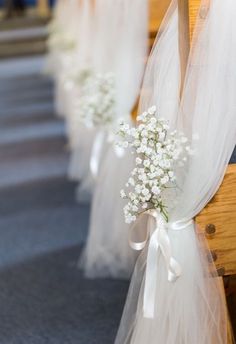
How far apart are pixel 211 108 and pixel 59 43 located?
398 cm

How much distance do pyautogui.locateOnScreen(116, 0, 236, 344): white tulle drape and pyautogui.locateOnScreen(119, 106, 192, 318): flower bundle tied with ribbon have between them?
0.10 feet

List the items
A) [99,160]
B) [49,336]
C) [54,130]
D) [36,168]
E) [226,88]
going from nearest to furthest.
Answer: [226,88] < [49,336] < [99,160] < [36,168] < [54,130]

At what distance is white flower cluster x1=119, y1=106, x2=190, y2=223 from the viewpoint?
1819 mm

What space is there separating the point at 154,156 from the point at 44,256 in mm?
1566

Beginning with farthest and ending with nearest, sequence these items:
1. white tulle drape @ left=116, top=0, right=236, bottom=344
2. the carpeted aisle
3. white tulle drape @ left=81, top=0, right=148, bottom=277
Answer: white tulle drape @ left=81, top=0, right=148, bottom=277 → the carpeted aisle → white tulle drape @ left=116, top=0, right=236, bottom=344

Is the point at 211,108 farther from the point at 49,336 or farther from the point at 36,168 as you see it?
the point at 36,168

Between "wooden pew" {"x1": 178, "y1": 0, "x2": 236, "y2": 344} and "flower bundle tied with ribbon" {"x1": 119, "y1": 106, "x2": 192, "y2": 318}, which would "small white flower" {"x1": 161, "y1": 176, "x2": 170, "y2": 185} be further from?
"wooden pew" {"x1": 178, "y1": 0, "x2": 236, "y2": 344}

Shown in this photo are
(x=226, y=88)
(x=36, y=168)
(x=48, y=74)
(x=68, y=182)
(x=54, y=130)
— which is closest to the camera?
(x=226, y=88)

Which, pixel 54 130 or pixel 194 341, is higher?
pixel 194 341

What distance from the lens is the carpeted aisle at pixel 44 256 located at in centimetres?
252

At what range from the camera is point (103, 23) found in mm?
3398

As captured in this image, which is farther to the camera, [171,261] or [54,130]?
[54,130]

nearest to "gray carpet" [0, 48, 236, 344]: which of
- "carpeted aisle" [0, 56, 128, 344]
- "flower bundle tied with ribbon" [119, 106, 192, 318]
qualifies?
"carpeted aisle" [0, 56, 128, 344]

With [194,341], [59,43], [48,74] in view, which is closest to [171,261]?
[194,341]
